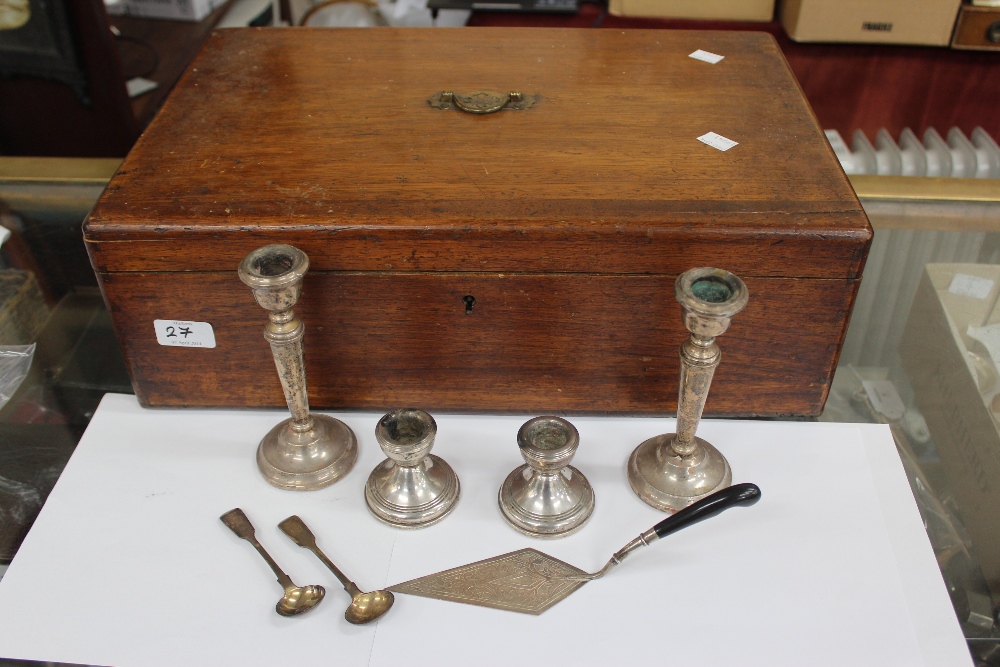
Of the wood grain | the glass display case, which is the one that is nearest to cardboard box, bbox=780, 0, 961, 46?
the glass display case

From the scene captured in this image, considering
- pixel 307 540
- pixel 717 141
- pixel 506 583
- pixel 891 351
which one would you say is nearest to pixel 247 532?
pixel 307 540

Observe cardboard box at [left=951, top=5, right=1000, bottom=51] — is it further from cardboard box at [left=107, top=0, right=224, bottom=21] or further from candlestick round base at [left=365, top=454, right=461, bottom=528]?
cardboard box at [left=107, top=0, right=224, bottom=21]

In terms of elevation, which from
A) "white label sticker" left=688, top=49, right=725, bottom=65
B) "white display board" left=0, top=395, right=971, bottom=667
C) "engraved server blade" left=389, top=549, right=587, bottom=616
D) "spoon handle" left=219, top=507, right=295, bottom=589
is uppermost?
"white label sticker" left=688, top=49, right=725, bottom=65

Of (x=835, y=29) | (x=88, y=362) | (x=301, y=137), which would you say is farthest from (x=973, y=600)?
(x=835, y=29)

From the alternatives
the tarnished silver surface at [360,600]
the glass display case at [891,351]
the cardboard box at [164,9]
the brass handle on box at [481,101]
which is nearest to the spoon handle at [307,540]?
the tarnished silver surface at [360,600]

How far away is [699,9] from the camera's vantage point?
1.97 metres

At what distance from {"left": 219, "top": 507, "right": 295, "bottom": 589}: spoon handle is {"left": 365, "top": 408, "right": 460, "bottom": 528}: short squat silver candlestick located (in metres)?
0.12

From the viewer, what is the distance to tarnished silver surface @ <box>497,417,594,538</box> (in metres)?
0.96

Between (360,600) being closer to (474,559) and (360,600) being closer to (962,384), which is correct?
(474,559)

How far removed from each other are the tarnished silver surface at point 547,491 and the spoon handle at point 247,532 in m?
0.25

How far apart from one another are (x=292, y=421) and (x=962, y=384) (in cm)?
87

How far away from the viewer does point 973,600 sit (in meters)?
0.96

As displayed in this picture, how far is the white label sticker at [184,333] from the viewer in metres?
1.08

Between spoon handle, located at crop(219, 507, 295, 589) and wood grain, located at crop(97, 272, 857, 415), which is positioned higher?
wood grain, located at crop(97, 272, 857, 415)
